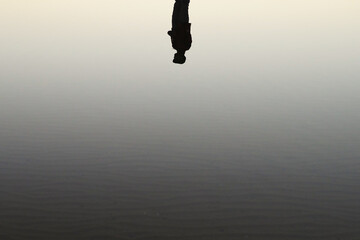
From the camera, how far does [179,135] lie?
9.46 metres

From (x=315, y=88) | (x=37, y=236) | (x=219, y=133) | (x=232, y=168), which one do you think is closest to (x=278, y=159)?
(x=232, y=168)

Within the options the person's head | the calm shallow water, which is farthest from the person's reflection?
the calm shallow water

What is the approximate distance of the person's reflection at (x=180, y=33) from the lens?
13943 mm

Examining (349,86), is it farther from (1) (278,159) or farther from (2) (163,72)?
(1) (278,159)

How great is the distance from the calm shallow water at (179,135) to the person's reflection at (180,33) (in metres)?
0.34

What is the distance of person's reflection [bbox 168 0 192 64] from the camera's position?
549 inches

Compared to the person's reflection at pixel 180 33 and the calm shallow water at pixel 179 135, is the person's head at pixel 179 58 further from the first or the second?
the calm shallow water at pixel 179 135

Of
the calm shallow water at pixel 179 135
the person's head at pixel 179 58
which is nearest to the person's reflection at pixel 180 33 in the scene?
the person's head at pixel 179 58

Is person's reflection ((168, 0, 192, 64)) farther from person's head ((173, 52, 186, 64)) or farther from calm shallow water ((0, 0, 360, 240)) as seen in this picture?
calm shallow water ((0, 0, 360, 240))

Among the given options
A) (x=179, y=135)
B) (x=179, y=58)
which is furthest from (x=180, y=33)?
(x=179, y=135)

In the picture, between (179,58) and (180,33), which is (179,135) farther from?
(180,33)

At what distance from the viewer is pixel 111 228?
6.45 m

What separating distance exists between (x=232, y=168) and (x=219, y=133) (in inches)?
59.2

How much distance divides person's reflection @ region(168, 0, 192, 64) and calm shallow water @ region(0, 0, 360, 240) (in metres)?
0.34
